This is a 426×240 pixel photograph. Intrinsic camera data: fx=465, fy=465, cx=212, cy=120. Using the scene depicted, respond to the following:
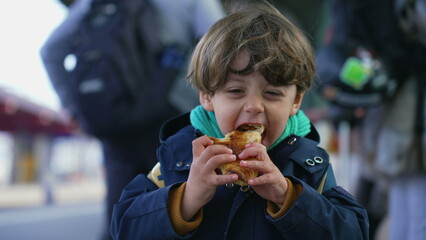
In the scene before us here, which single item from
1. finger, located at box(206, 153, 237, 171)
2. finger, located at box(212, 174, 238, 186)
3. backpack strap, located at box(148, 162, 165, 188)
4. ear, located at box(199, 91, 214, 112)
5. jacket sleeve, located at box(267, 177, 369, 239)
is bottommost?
jacket sleeve, located at box(267, 177, 369, 239)

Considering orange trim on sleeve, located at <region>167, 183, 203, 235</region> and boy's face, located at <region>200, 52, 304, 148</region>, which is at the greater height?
boy's face, located at <region>200, 52, 304, 148</region>

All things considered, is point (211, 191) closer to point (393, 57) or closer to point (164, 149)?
point (164, 149)

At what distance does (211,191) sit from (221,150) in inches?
4.9

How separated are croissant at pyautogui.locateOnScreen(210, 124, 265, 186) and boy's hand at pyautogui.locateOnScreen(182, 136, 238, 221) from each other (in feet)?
0.08

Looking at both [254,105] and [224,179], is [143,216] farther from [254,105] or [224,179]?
[254,105]

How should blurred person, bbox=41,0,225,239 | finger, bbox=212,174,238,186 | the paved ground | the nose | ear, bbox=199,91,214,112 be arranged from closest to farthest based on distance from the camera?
finger, bbox=212,174,238,186
the nose
ear, bbox=199,91,214,112
blurred person, bbox=41,0,225,239
the paved ground

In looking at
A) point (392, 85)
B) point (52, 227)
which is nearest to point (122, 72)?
point (392, 85)

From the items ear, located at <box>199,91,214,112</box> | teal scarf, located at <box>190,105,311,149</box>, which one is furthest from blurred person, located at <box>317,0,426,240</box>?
ear, located at <box>199,91,214,112</box>

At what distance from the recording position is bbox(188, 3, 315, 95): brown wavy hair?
129cm

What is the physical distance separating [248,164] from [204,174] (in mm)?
122

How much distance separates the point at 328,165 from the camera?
1.44 metres

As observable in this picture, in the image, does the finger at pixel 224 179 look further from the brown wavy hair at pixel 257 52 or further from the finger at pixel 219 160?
the brown wavy hair at pixel 257 52

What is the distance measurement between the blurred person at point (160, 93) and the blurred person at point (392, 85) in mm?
788

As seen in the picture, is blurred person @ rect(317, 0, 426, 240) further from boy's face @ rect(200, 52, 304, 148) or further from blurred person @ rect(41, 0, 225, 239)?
boy's face @ rect(200, 52, 304, 148)
